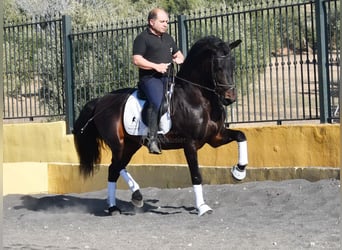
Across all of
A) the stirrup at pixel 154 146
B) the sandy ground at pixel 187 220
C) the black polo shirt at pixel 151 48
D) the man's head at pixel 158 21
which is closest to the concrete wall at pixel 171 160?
the sandy ground at pixel 187 220

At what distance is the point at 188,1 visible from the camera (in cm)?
3719

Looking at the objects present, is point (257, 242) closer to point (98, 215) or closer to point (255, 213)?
point (255, 213)

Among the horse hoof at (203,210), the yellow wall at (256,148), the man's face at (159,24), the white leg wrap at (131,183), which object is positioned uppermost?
the man's face at (159,24)

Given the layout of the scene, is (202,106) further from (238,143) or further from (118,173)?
(118,173)

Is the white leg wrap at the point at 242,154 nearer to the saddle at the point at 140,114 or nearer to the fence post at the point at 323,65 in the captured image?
the saddle at the point at 140,114

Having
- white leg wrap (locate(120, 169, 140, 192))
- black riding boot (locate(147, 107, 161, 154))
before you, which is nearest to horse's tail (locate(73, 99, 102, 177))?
white leg wrap (locate(120, 169, 140, 192))

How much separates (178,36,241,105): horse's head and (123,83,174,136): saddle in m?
0.37

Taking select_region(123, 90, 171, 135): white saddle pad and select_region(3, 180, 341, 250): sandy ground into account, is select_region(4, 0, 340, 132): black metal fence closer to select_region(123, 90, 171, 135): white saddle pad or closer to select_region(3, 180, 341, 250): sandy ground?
select_region(3, 180, 341, 250): sandy ground

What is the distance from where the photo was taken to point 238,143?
10.7 metres

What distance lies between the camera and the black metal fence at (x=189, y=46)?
12.3 metres

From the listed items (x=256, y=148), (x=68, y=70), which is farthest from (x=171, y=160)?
(x=68, y=70)

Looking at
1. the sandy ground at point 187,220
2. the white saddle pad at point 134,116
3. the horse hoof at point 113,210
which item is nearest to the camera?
the sandy ground at point 187,220

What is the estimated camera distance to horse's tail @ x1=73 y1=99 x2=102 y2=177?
40.1ft

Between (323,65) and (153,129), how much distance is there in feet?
9.49
